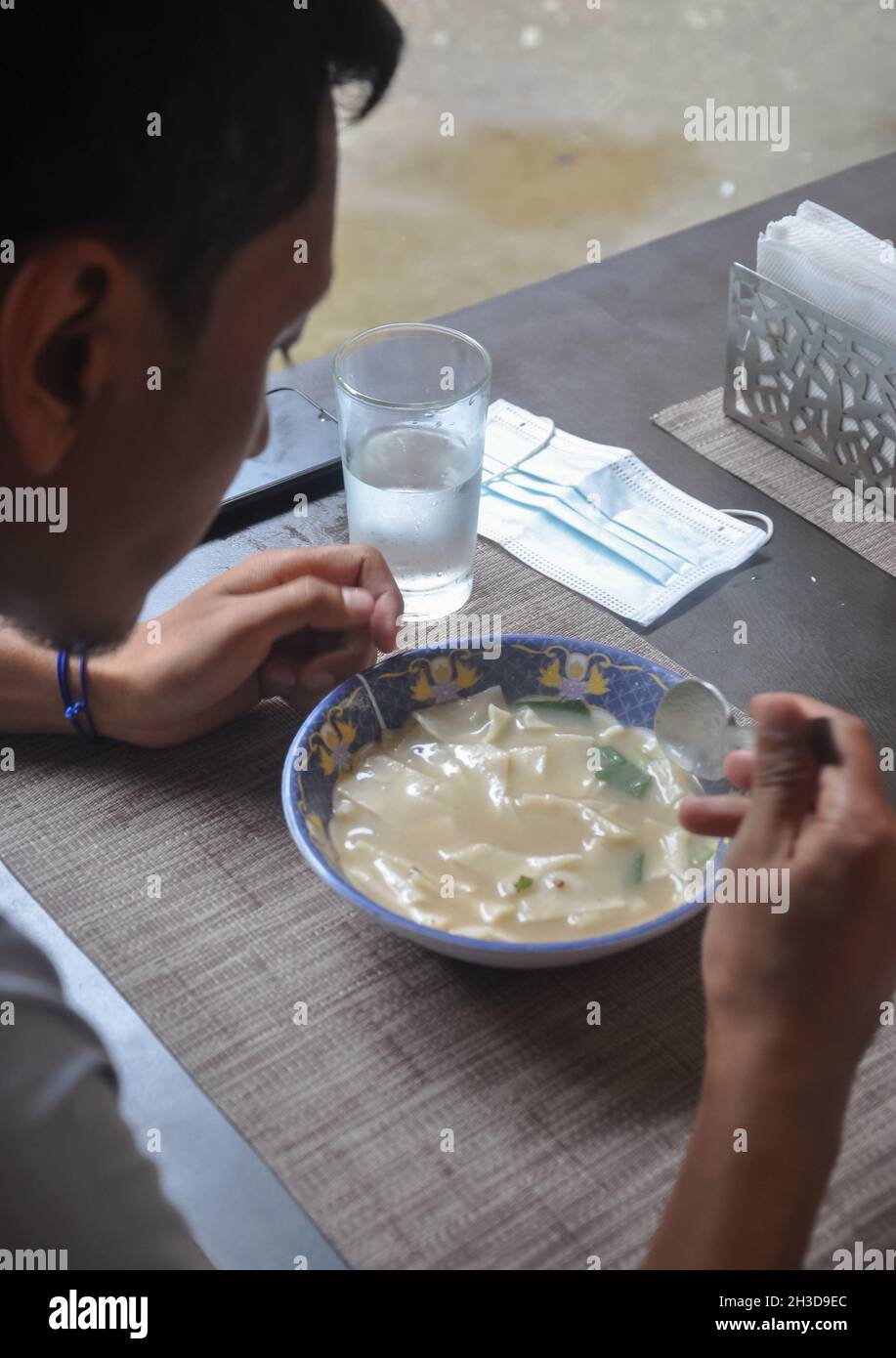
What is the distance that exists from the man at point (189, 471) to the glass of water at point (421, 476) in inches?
15.1

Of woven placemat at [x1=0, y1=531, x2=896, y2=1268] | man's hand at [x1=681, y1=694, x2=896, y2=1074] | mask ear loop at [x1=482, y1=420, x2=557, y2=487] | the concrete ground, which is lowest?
the concrete ground

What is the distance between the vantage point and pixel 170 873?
0.98m

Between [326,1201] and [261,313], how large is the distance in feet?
1.63

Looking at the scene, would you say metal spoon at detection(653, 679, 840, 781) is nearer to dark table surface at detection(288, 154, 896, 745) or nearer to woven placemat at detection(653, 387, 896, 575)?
dark table surface at detection(288, 154, 896, 745)

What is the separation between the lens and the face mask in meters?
1.27

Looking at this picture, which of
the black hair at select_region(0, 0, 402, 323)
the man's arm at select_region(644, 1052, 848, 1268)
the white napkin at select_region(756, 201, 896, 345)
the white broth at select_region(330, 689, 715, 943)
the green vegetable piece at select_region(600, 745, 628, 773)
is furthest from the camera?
the white napkin at select_region(756, 201, 896, 345)

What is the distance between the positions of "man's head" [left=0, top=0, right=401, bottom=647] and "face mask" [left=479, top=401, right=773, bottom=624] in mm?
524

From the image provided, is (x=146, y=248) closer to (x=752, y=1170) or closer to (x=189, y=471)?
(x=189, y=471)

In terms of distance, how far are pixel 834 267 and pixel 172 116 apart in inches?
34.9

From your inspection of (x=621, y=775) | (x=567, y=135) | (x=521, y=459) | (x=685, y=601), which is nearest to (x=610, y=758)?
Result: (x=621, y=775)

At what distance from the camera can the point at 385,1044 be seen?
861mm

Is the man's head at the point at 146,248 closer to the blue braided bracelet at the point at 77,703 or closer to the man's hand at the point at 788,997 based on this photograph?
the blue braided bracelet at the point at 77,703

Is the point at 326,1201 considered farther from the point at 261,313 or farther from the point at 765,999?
the point at 261,313

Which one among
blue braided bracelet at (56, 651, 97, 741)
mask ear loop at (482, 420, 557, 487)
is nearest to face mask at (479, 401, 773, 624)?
mask ear loop at (482, 420, 557, 487)
